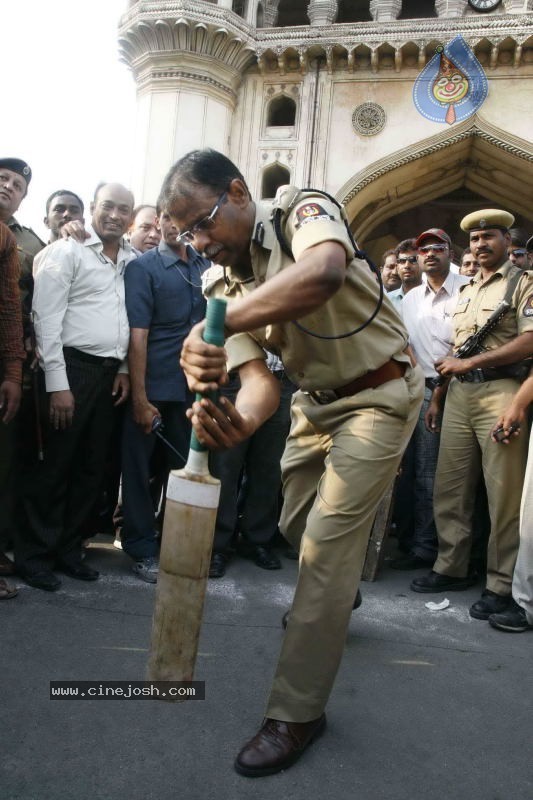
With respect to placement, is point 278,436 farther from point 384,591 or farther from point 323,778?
point 323,778

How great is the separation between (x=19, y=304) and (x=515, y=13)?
562 inches

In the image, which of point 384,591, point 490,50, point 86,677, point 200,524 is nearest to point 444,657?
point 384,591

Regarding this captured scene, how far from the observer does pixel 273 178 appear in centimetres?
1484

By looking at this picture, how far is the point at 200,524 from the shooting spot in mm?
1590

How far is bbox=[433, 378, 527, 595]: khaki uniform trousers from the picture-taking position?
11.2 feet

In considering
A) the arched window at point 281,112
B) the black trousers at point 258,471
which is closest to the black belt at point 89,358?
the black trousers at point 258,471

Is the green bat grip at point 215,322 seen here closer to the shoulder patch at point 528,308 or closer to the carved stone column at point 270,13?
the shoulder patch at point 528,308

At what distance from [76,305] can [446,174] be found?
44.5 ft

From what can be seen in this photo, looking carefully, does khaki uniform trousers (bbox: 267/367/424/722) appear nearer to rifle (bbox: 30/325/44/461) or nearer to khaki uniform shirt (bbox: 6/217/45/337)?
A: rifle (bbox: 30/325/44/461)

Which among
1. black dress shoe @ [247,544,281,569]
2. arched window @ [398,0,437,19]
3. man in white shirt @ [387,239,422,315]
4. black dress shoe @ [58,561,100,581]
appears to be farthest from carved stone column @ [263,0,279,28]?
black dress shoe @ [58,561,100,581]

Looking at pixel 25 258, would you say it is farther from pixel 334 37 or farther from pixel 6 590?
pixel 334 37

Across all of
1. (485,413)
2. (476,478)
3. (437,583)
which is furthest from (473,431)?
(437,583)

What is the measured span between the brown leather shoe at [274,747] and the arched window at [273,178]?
13.8 metres

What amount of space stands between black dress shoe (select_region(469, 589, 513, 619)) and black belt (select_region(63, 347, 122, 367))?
2284 millimetres
